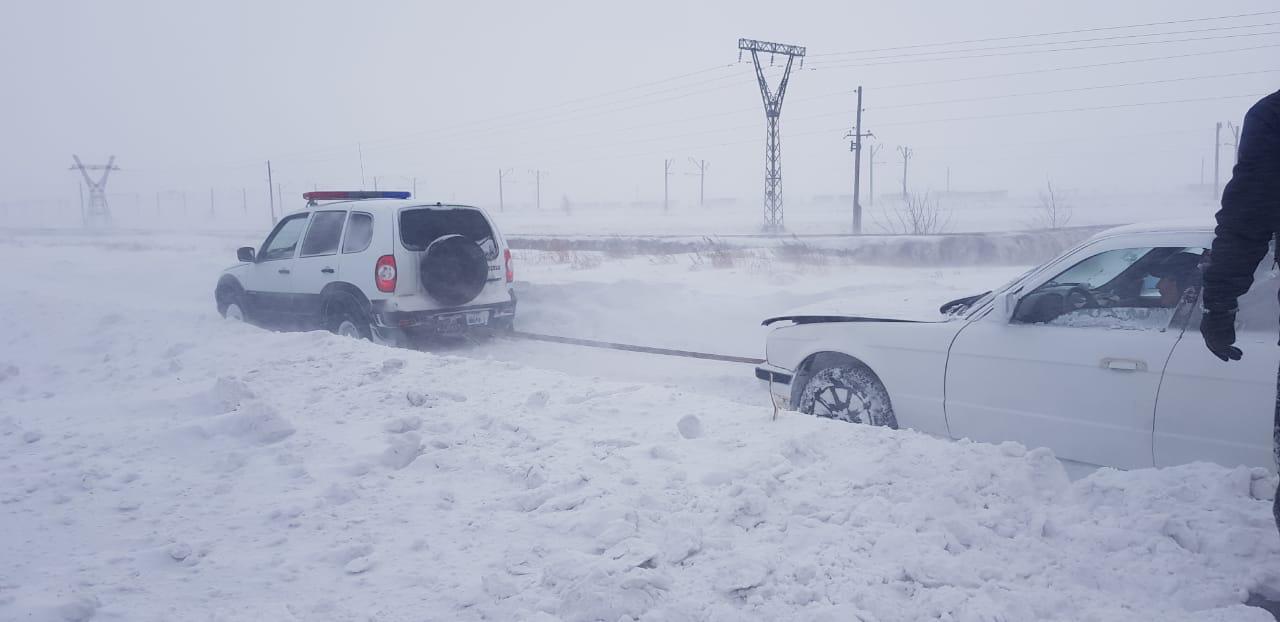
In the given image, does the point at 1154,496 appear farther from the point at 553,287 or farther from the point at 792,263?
the point at 792,263

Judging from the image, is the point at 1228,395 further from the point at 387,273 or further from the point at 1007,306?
the point at 387,273

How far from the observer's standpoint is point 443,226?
9016 mm

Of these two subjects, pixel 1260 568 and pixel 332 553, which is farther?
pixel 332 553

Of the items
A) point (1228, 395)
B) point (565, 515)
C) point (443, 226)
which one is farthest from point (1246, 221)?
point (443, 226)

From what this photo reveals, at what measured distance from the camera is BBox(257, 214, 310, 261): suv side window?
9.64 meters

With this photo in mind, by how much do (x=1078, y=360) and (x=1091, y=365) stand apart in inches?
2.7

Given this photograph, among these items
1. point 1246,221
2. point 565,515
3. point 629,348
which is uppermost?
point 1246,221

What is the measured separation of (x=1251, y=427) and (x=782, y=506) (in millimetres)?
2281

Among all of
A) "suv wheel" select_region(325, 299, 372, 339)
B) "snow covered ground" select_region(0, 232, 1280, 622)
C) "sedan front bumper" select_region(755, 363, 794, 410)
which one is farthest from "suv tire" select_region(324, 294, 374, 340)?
"sedan front bumper" select_region(755, 363, 794, 410)

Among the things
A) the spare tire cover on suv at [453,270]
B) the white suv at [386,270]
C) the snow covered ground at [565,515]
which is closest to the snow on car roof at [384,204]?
the white suv at [386,270]

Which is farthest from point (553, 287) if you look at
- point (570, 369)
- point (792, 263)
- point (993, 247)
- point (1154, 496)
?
point (993, 247)

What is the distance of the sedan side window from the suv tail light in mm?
6275

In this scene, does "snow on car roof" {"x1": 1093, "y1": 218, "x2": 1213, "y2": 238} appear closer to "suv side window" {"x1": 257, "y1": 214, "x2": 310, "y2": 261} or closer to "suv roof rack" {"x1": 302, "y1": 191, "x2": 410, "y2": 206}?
"suv roof rack" {"x1": 302, "y1": 191, "x2": 410, "y2": 206}

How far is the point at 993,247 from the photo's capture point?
21016 millimetres
